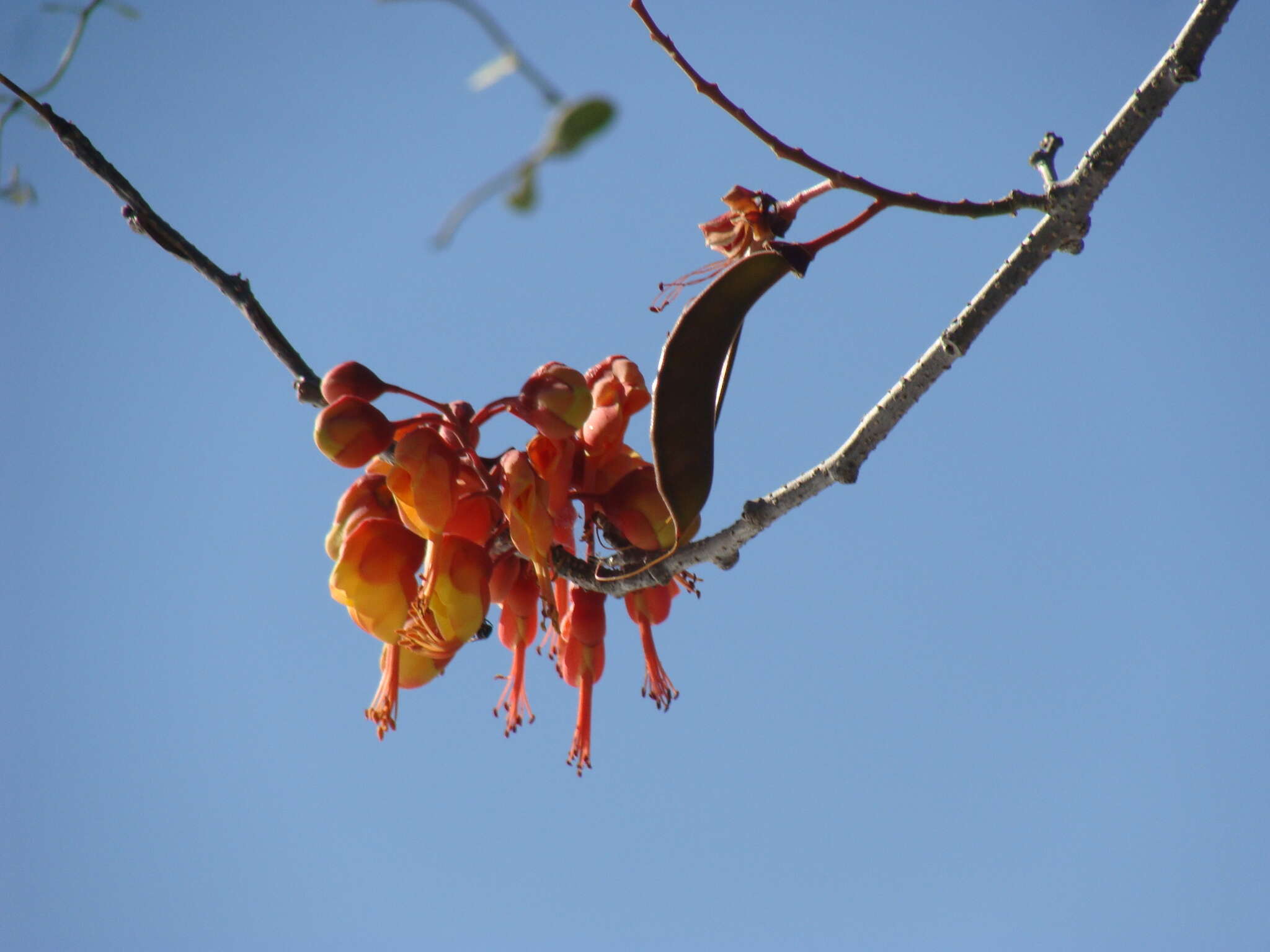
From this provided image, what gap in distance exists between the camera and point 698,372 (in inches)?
29.5

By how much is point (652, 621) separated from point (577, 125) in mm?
666

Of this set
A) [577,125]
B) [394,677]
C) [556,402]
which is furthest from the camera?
[394,677]

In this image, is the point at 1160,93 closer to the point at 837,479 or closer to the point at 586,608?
the point at 837,479

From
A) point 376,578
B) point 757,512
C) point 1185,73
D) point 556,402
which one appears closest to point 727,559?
point 757,512

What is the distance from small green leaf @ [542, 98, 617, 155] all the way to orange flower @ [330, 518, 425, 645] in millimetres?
606

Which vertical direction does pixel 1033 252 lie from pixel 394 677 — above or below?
above

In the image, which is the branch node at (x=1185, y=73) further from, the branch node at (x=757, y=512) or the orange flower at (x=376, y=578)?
the orange flower at (x=376, y=578)

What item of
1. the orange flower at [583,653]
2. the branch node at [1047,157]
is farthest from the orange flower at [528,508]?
the branch node at [1047,157]

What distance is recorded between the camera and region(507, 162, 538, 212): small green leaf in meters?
0.35

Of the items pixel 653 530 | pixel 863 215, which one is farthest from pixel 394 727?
pixel 863 215

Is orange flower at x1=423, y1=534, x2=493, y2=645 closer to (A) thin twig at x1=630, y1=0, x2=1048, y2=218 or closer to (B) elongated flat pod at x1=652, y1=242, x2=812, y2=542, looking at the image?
(B) elongated flat pod at x1=652, y1=242, x2=812, y2=542

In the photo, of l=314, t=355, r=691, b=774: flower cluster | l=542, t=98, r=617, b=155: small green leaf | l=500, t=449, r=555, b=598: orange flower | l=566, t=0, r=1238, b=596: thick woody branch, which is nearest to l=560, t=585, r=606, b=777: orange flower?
l=314, t=355, r=691, b=774: flower cluster

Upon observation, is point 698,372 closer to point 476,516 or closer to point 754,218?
point 754,218

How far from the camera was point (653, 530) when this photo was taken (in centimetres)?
86
